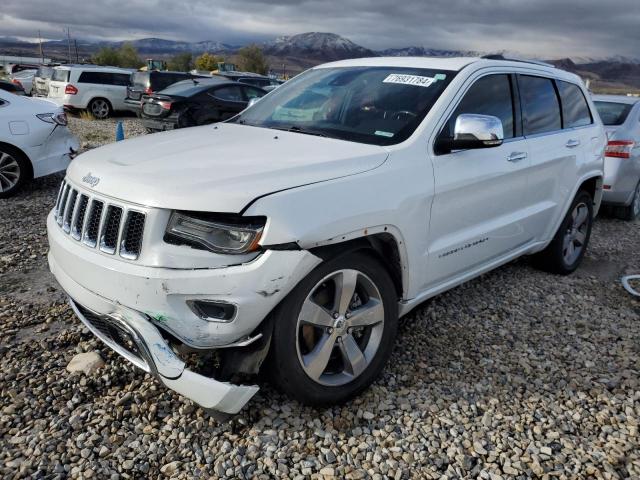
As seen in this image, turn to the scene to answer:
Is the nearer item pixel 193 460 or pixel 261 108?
pixel 193 460

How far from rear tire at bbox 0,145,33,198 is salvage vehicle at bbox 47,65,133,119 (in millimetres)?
10815

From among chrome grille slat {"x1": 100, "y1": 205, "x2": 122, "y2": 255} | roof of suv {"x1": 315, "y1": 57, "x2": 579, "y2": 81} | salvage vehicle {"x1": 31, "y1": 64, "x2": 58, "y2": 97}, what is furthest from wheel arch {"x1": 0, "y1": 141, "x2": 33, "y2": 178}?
salvage vehicle {"x1": 31, "y1": 64, "x2": 58, "y2": 97}

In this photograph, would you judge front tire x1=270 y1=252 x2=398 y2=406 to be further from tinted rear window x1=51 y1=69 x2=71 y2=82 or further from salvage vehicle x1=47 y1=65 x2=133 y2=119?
tinted rear window x1=51 y1=69 x2=71 y2=82

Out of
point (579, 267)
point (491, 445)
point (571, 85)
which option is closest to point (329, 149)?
point (491, 445)

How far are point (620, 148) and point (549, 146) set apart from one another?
3.51 m

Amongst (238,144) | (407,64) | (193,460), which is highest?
(407,64)

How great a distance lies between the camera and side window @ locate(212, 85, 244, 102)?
1335cm

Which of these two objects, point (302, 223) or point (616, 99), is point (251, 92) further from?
point (302, 223)

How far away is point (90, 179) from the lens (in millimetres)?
2678

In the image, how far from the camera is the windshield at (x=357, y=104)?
3.19 metres

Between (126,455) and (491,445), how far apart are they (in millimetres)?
1742

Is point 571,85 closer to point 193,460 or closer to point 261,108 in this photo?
point 261,108

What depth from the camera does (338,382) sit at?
281cm

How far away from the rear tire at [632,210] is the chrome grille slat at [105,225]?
7.05 metres
